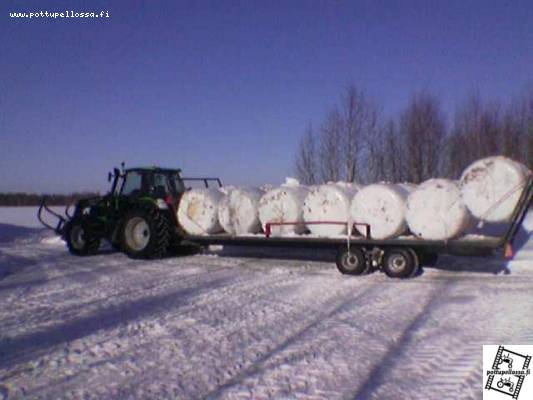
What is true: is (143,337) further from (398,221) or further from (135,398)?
(398,221)

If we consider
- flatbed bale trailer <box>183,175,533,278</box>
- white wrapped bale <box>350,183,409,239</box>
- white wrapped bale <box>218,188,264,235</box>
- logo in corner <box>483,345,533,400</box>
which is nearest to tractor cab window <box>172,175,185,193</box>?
white wrapped bale <box>218,188,264,235</box>

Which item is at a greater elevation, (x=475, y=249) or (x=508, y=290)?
(x=475, y=249)

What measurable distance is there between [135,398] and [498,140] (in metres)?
29.0

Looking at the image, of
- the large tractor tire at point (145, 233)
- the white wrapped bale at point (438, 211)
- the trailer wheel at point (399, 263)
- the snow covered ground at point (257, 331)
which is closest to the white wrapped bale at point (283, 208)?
the snow covered ground at point (257, 331)

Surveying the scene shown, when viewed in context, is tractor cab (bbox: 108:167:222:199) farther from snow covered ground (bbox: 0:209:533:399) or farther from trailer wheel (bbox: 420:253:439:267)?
trailer wheel (bbox: 420:253:439:267)

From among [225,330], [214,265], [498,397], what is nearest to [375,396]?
[498,397]

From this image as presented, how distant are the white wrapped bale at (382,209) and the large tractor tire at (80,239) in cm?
738

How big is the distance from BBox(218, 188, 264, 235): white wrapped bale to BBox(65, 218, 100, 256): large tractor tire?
4269 millimetres

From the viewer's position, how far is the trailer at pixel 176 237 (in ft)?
29.9

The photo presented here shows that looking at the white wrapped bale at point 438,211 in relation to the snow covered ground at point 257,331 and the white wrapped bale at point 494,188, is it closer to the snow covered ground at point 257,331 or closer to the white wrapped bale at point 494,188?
the white wrapped bale at point 494,188

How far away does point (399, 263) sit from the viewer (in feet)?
32.0

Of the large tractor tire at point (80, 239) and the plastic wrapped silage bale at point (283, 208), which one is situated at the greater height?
the plastic wrapped silage bale at point (283, 208)

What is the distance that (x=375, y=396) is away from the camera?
4.39 m

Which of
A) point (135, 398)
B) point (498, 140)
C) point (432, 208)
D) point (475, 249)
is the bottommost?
point (135, 398)
